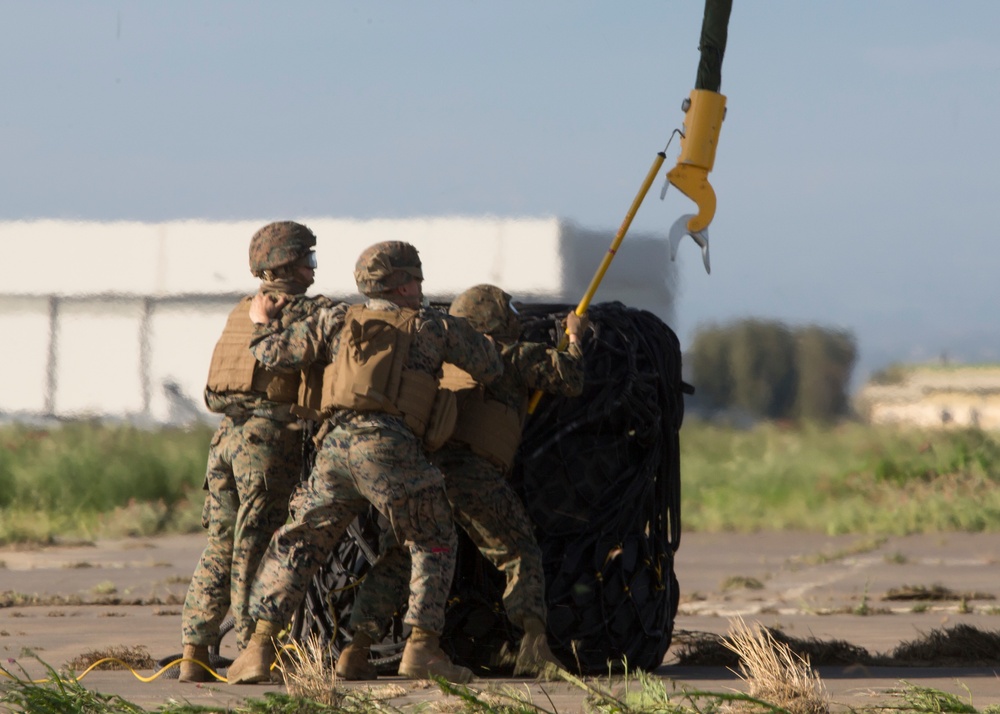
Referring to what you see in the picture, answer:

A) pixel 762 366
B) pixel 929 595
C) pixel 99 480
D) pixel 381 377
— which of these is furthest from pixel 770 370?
pixel 381 377

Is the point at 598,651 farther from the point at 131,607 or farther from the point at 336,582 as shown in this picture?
the point at 131,607

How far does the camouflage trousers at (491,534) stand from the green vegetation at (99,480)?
34.1 feet

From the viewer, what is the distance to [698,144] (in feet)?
24.3

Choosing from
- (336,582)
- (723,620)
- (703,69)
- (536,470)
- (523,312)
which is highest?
(703,69)

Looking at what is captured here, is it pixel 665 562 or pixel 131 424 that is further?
pixel 131 424

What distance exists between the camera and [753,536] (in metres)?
16.9

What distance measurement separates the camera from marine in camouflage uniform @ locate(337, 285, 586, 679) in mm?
6758

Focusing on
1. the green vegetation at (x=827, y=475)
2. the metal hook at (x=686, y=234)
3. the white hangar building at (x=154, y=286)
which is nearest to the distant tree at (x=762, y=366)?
the green vegetation at (x=827, y=475)

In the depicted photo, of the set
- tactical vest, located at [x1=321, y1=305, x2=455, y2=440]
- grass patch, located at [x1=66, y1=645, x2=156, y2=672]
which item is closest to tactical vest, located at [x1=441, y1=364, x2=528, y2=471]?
tactical vest, located at [x1=321, y1=305, x2=455, y2=440]

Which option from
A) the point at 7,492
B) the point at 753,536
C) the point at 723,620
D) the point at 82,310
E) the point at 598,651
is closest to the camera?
the point at 598,651

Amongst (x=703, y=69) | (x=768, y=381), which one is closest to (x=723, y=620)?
(x=703, y=69)

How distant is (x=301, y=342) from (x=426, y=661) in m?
1.46

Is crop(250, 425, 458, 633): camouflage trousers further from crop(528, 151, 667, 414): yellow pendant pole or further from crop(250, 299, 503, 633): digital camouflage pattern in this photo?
crop(528, 151, 667, 414): yellow pendant pole

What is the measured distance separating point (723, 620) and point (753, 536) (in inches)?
270
